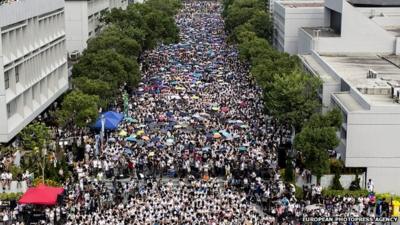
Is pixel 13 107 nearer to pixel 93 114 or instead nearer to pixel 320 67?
pixel 93 114

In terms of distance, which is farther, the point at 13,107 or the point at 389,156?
the point at 13,107

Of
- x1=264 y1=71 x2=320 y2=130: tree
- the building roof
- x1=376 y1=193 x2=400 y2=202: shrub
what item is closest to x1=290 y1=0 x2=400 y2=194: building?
the building roof

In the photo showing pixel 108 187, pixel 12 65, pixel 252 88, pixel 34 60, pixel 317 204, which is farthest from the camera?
pixel 252 88

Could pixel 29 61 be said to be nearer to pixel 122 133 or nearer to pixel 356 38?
pixel 122 133

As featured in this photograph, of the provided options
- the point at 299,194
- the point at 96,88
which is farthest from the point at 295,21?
the point at 299,194

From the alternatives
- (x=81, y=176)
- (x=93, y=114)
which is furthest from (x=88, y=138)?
(x=81, y=176)

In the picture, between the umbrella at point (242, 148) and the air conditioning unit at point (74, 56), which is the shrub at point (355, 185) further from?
the air conditioning unit at point (74, 56)

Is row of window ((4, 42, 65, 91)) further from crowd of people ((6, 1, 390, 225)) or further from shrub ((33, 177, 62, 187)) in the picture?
shrub ((33, 177, 62, 187))
